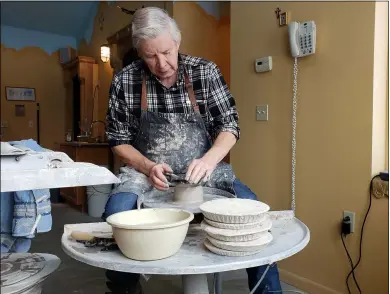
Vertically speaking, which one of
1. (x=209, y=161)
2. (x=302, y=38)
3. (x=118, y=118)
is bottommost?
(x=209, y=161)

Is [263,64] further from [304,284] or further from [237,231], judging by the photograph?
[237,231]

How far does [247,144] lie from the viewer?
213 centimetres

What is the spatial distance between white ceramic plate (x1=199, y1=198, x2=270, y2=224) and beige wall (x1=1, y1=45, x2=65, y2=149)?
457cm

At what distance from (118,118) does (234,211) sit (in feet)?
2.36

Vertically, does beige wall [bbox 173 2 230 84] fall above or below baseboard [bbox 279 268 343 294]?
above

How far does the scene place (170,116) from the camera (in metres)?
1.27

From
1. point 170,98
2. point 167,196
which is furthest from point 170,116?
point 167,196

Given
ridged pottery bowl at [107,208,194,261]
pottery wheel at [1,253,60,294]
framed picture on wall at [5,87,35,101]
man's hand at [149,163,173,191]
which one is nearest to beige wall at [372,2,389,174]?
man's hand at [149,163,173,191]

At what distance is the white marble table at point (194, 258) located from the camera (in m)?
0.64

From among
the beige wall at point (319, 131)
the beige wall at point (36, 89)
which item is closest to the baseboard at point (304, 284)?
the beige wall at point (319, 131)

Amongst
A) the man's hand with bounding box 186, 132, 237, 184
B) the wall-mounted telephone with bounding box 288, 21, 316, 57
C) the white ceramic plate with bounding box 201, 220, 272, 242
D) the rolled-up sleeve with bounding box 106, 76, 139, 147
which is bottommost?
the white ceramic plate with bounding box 201, 220, 272, 242

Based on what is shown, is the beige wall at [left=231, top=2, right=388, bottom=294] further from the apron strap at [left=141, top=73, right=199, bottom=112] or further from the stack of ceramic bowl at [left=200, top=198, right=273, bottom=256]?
the stack of ceramic bowl at [left=200, top=198, right=273, bottom=256]

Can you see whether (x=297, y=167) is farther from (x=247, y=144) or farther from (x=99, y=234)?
Result: (x=99, y=234)

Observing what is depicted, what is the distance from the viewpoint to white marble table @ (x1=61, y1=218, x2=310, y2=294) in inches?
25.1
